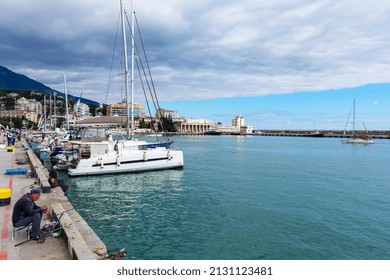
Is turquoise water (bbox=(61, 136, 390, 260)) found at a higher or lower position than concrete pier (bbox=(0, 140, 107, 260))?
lower

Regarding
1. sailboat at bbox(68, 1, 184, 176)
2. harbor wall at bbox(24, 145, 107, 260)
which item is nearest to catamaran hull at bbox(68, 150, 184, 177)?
sailboat at bbox(68, 1, 184, 176)

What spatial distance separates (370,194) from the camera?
20.6 metres

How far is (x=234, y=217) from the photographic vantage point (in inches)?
546

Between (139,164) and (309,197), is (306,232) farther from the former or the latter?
(139,164)

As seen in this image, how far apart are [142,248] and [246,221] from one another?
212 inches

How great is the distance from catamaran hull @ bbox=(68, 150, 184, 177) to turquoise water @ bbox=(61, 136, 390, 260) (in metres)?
0.70

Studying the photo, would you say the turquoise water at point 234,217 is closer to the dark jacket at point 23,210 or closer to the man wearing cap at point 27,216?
the man wearing cap at point 27,216

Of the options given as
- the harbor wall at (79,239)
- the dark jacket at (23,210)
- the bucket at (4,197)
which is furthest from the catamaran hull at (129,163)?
the dark jacket at (23,210)

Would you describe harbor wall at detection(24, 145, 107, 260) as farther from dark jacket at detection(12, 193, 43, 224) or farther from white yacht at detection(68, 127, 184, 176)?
white yacht at detection(68, 127, 184, 176)

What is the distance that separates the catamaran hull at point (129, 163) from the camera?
77.6ft

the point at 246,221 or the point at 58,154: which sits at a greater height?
the point at 58,154

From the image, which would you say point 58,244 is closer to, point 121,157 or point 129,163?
point 121,157

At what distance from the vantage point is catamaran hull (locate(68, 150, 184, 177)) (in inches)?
931

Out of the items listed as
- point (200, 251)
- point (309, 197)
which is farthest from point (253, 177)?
point (200, 251)
